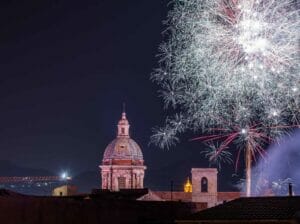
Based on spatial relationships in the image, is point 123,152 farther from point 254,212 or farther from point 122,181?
point 254,212

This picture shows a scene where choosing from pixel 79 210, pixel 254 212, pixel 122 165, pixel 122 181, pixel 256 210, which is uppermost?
pixel 122 165

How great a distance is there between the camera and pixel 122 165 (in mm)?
110250

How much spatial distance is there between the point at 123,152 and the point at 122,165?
74.7 inches

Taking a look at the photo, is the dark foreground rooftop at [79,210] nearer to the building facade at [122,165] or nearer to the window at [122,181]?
the window at [122,181]

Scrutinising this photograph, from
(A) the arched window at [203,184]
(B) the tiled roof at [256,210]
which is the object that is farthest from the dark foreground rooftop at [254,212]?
(A) the arched window at [203,184]

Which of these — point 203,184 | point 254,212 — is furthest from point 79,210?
point 203,184

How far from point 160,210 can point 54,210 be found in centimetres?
1796

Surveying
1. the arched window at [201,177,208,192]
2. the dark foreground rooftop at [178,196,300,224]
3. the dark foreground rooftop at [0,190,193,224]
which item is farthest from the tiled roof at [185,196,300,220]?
the arched window at [201,177,208,192]

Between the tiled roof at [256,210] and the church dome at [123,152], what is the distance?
76494 mm

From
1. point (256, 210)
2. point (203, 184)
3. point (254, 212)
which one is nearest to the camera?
point (254, 212)

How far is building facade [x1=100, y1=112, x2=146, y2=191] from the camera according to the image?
110 metres

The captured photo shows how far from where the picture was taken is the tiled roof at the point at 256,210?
106 feet

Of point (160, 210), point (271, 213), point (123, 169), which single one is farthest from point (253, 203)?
point (123, 169)

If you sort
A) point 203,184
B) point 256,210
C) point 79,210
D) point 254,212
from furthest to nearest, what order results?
point 203,184, point 79,210, point 256,210, point 254,212
